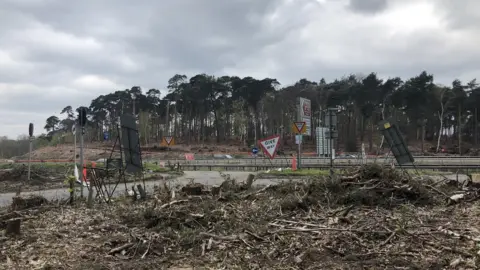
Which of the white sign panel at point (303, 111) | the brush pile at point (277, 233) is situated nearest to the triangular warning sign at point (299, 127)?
the white sign panel at point (303, 111)

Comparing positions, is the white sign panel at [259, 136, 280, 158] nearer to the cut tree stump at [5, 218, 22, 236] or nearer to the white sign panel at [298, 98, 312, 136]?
the white sign panel at [298, 98, 312, 136]

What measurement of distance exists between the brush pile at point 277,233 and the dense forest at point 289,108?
187ft

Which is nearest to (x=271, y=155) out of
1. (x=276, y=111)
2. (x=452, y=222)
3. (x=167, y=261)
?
(x=452, y=222)

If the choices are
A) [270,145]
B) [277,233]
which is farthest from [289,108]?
[277,233]

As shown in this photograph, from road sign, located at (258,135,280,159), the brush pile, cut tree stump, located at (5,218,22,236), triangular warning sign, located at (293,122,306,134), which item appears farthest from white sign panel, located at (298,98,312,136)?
cut tree stump, located at (5,218,22,236)

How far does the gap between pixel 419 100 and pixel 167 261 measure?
7387 centimetres

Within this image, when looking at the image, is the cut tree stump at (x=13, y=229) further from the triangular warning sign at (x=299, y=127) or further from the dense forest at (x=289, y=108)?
the dense forest at (x=289, y=108)

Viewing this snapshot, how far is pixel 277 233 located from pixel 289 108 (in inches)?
2816

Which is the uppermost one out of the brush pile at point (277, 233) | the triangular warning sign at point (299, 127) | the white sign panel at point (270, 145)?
the triangular warning sign at point (299, 127)

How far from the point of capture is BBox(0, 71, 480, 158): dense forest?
72.6 m

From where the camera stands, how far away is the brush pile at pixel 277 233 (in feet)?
18.4

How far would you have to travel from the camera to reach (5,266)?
557 centimetres

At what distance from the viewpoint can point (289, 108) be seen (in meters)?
77.2

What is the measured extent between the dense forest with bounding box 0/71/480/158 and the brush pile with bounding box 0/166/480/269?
5692 cm
